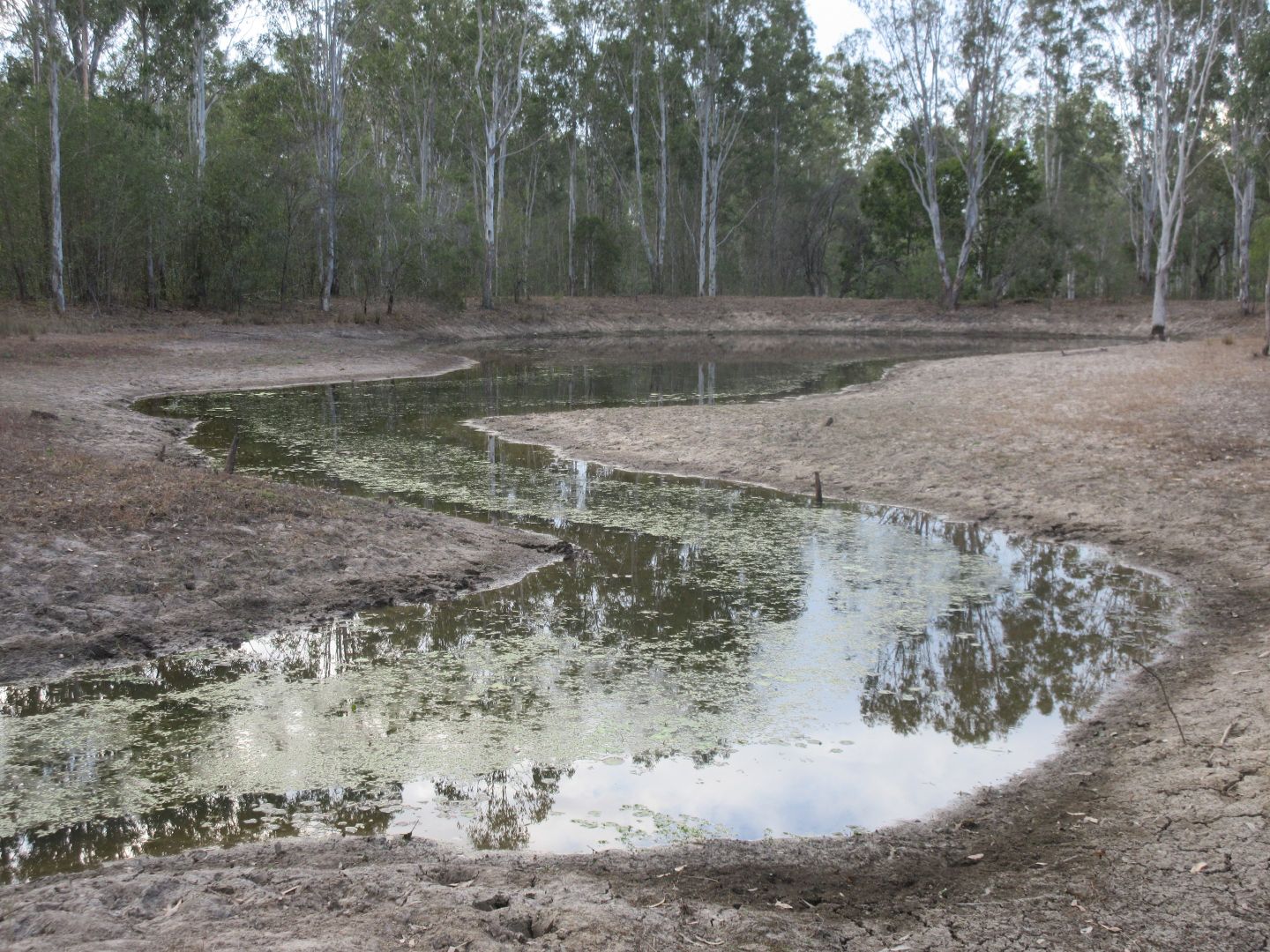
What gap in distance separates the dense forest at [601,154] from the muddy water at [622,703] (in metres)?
Result: 26.2

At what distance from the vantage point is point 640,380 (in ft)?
84.3

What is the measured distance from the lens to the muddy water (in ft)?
16.4

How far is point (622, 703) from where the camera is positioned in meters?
6.42

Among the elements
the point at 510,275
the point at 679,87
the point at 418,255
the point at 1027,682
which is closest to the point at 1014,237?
the point at 679,87

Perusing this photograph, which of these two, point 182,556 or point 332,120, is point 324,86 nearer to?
point 332,120

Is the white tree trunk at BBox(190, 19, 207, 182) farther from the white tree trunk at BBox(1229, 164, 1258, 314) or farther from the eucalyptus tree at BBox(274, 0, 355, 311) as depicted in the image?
the white tree trunk at BBox(1229, 164, 1258, 314)

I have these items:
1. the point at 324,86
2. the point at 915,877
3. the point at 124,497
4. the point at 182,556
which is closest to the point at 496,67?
the point at 324,86

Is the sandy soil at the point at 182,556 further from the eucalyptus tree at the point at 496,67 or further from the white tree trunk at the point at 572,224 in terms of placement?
the white tree trunk at the point at 572,224

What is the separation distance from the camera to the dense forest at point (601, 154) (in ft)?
107

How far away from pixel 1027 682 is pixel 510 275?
42177mm

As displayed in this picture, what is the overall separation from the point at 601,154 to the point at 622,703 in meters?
57.1

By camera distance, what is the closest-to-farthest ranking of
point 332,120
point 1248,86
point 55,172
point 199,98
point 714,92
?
1. point 55,172
2. point 1248,86
3. point 332,120
4. point 199,98
5. point 714,92

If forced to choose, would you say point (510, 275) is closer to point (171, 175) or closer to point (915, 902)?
point (171, 175)

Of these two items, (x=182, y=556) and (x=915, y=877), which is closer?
(x=915, y=877)
